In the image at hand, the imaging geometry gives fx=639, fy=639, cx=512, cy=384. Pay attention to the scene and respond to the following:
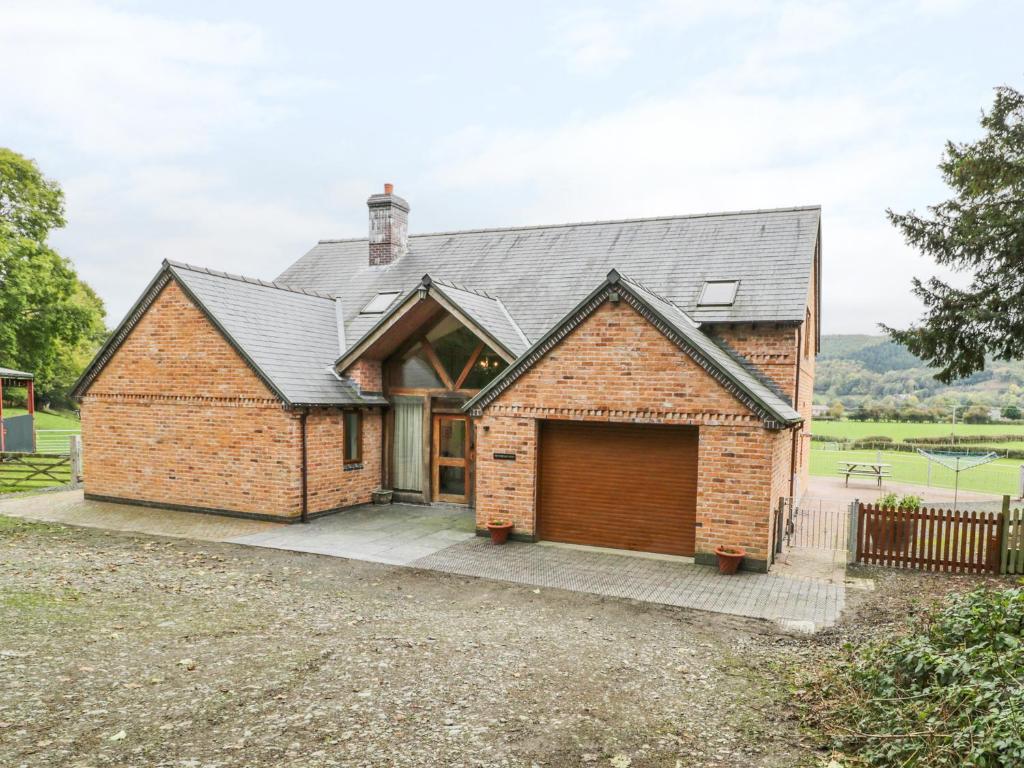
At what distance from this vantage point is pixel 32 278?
28.5m

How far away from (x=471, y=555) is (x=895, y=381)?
297ft

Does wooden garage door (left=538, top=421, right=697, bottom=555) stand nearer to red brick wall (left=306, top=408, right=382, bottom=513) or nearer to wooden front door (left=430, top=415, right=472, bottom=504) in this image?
wooden front door (left=430, top=415, right=472, bottom=504)

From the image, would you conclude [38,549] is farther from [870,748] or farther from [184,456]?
[870,748]

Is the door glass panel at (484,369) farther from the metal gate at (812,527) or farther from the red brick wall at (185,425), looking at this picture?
the metal gate at (812,527)

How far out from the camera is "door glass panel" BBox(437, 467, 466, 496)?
1614 cm

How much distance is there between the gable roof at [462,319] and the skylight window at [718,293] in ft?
14.2

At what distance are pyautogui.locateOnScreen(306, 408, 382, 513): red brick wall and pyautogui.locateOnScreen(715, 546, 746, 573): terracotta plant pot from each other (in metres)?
8.87

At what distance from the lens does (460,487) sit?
16.2 metres

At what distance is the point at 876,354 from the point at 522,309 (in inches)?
3757

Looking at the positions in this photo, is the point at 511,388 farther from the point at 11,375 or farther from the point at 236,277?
the point at 11,375

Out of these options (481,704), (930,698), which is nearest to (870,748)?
(930,698)

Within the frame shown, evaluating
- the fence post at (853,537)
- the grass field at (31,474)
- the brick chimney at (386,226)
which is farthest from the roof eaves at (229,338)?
the fence post at (853,537)

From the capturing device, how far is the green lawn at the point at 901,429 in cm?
4644

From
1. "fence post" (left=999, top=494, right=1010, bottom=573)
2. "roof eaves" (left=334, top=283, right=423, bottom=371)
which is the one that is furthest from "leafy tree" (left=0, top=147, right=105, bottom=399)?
"fence post" (left=999, top=494, right=1010, bottom=573)
